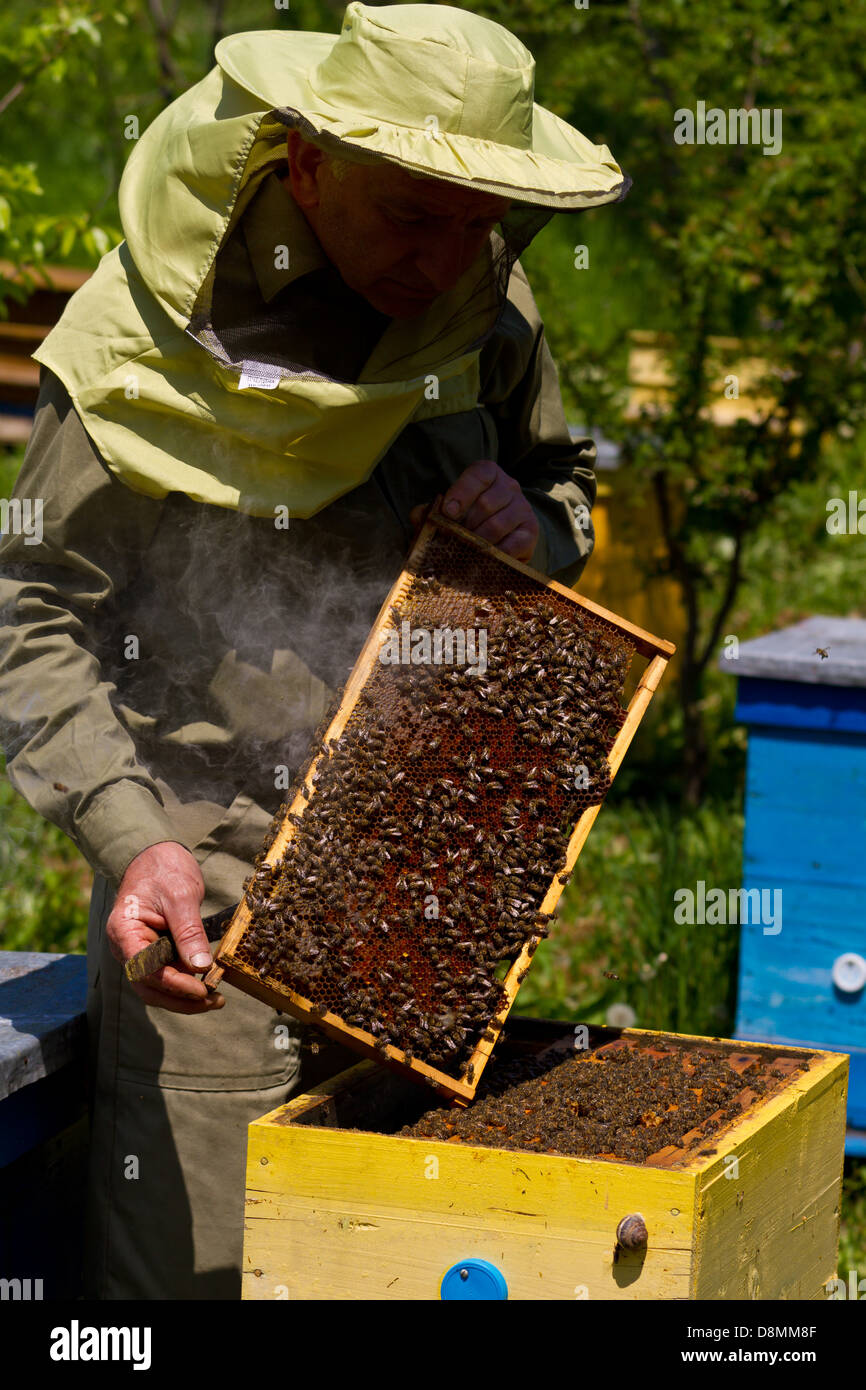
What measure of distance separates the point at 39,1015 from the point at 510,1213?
1212 millimetres

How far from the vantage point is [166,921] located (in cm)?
246

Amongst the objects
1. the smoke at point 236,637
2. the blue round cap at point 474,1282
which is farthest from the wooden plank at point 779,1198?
the smoke at point 236,637

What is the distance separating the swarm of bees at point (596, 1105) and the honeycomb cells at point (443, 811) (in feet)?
0.38

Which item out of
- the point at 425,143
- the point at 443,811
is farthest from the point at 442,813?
the point at 425,143

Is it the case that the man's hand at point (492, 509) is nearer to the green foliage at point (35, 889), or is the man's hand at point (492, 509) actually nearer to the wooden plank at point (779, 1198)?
the wooden plank at point (779, 1198)

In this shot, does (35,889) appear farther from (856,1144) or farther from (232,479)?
(232,479)

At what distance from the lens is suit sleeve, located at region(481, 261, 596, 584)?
3.02m

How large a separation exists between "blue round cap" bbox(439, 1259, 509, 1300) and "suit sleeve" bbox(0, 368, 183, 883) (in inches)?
34.8

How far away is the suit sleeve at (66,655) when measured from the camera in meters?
2.56

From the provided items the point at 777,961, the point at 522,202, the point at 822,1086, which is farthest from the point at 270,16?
the point at 822,1086

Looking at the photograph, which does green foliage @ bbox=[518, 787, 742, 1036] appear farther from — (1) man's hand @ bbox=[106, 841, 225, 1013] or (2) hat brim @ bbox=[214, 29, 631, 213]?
(2) hat brim @ bbox=[214, 29, 631, 213]

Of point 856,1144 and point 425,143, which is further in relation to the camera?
point 856,1144

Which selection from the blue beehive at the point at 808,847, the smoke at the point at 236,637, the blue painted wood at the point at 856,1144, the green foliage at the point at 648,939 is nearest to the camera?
the smoke at the point at 236,637
